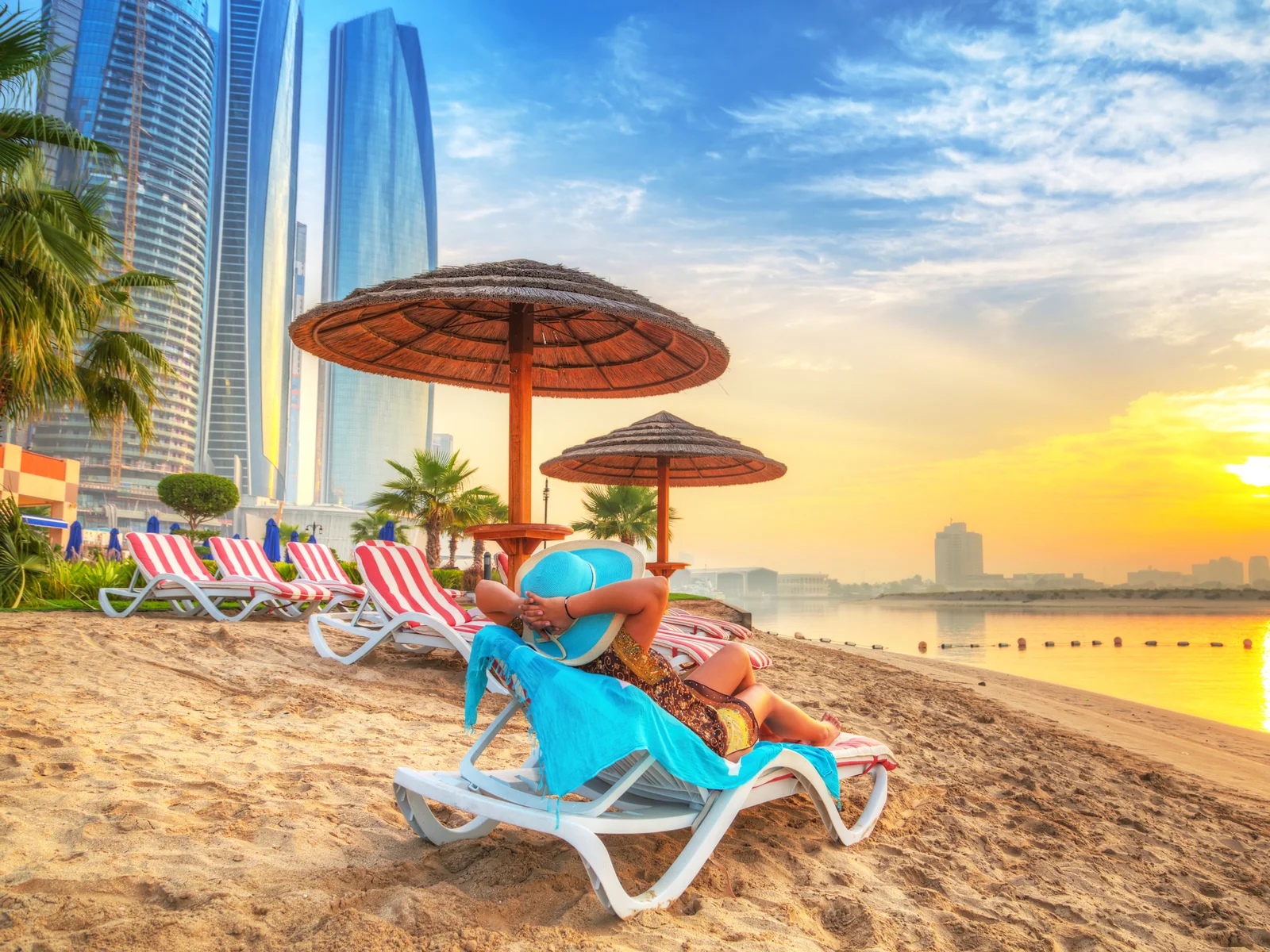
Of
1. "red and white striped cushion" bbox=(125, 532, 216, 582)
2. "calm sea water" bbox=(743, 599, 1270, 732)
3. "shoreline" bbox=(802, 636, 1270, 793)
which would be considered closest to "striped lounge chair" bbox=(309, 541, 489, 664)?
"red and white striped cushion" bbox=(125, 532, 216, 582)

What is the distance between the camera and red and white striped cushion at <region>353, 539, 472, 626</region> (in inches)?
231

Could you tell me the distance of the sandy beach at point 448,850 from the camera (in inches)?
75.6

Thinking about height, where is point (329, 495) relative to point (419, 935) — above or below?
above

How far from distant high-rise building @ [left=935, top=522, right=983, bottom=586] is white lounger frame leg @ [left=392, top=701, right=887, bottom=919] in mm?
95805

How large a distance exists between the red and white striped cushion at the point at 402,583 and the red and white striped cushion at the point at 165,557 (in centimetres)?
305

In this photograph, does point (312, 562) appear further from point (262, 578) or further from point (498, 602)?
point (498, 602)

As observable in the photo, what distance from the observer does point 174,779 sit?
2887 millimetres

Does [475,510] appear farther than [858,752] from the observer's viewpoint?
Yes

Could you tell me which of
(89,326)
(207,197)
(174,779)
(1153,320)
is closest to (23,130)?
(89,326)

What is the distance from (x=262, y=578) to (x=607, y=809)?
7.59 metres

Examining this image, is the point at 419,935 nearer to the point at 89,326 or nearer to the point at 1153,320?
the point at 89,326

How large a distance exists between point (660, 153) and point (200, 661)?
11.0 metres

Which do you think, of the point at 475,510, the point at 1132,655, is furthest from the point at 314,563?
the point at 1132,655

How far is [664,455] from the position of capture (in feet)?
31.3
